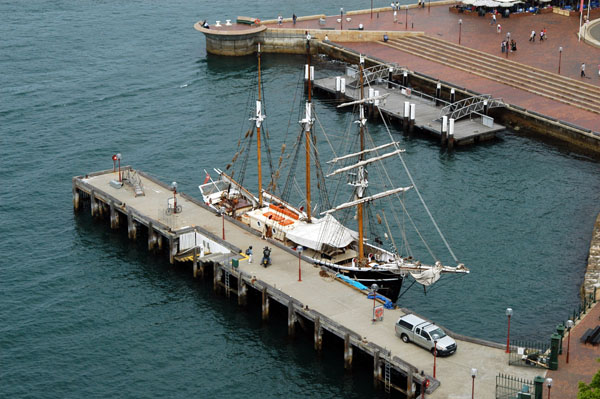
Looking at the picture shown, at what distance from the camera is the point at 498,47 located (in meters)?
161

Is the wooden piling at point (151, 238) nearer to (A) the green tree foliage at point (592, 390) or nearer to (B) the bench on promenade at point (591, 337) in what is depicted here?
(B) the bench on promenade at point (591, 337)

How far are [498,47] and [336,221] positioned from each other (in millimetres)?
67306

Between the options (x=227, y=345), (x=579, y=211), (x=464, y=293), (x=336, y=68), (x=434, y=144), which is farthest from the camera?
(x=336, y=68)

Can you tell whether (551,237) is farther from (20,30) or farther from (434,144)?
(20,30)

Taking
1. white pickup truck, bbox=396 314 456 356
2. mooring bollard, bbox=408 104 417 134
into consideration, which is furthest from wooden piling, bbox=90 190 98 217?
mooring bollard, bbox=408 104 417 134

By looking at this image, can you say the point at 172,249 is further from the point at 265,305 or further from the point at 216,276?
the point at 265,305

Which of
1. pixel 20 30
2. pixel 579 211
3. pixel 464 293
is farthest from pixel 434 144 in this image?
pixel 20 30

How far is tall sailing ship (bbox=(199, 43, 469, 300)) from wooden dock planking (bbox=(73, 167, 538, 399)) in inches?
82.1

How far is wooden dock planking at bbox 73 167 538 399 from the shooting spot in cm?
8075

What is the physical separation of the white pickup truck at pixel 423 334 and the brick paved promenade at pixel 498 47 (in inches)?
2307

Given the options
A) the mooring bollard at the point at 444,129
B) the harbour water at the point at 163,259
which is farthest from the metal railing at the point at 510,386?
the mooring bollard at the point at 444,129

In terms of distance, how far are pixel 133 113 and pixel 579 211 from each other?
6212 cm

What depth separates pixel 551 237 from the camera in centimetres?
11012

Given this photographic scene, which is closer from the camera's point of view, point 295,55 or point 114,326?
point 114,326
